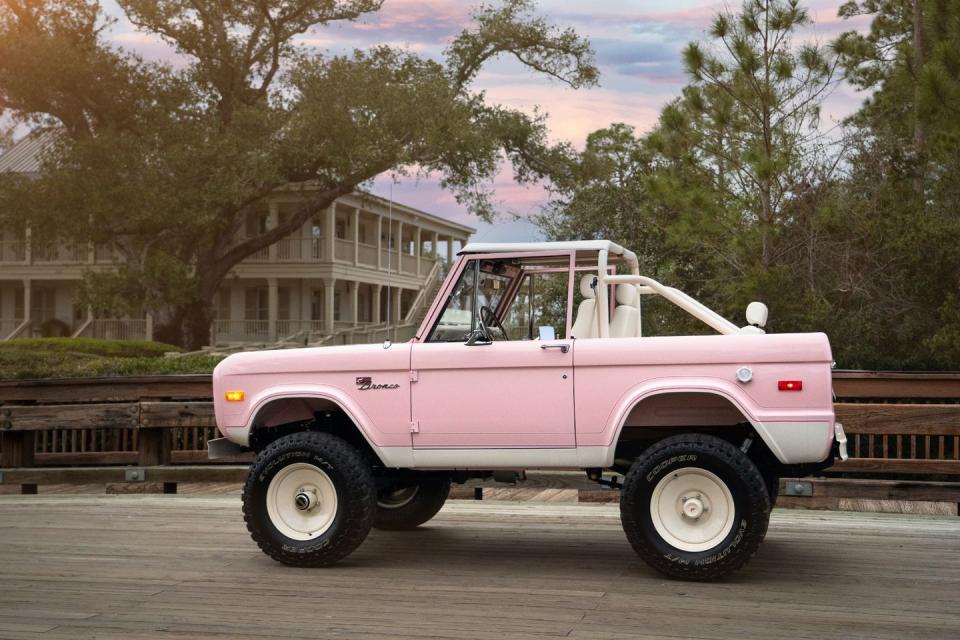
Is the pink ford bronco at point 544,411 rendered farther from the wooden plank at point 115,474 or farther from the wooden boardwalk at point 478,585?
the wooden plank at point 115,474

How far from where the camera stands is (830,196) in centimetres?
1988

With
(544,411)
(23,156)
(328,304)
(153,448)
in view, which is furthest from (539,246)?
(23,156)

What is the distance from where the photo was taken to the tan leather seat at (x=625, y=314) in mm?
7714

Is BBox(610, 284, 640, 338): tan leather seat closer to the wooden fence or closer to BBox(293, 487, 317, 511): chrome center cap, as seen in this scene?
BBox(293, 487, 317, 511): chrome center cap

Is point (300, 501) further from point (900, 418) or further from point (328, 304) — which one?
point (328, 304)

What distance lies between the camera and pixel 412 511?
8.96 m

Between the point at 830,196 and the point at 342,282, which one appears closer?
the point at 830,196

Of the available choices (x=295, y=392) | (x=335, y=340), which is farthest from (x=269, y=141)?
(x=295, y=392)

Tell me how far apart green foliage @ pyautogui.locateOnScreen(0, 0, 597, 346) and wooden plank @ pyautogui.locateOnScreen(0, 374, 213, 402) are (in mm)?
20341

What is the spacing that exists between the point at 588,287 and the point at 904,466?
4.48m

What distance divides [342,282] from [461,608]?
150 ft

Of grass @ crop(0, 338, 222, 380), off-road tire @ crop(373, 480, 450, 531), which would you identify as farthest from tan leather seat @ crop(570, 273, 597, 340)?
grass @ crop(0, 338, 222, 380)

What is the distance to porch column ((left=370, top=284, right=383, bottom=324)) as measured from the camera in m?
51.8

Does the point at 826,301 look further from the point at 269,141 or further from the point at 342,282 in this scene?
the point at 342,282
